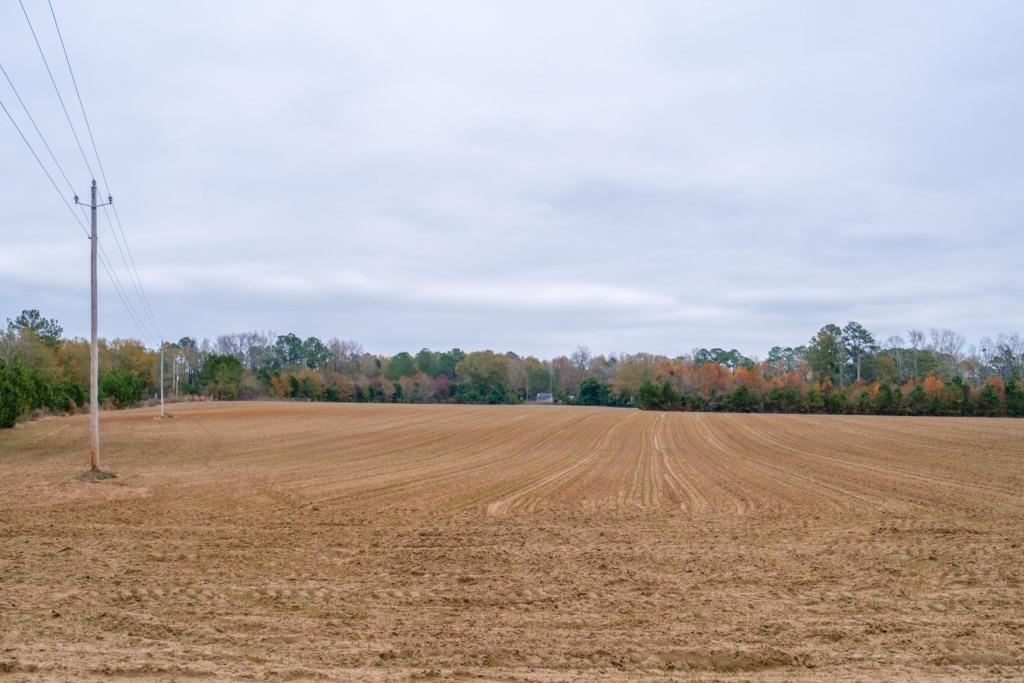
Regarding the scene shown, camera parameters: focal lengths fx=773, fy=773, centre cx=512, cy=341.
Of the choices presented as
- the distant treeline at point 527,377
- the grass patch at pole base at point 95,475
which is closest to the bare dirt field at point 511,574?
the grass patch at pole base at point 95,475

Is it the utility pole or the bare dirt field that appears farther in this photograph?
the utility pole

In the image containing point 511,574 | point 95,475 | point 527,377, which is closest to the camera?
point 511,574

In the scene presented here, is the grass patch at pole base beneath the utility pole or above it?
beneath

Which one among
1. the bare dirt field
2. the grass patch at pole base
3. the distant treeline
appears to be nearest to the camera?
the bare dirt field

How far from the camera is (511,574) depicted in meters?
9.70

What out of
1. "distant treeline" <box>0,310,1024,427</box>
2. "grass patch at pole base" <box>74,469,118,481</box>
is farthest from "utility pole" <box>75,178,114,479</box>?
"distant treeline" <box>0,310,1024,427</box>

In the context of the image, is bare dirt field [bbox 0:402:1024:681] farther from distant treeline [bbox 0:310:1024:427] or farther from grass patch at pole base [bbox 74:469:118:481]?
distant treeline [bbox 0:310:1024:427]

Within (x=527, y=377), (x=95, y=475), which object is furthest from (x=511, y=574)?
(x=527, y=377)

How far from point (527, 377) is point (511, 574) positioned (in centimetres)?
15278

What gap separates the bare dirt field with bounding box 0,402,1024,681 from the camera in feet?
20.8

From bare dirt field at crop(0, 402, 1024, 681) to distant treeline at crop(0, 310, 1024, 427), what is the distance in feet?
118

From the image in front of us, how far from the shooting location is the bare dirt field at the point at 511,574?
6.34 metres

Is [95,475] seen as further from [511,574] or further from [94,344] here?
[511,574]

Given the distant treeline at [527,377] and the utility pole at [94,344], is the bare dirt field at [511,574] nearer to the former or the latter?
the utility pole at [94,344]
